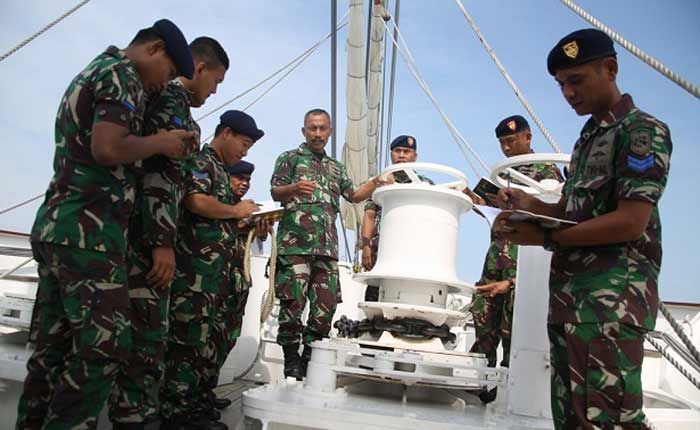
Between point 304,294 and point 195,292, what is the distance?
1.13 m

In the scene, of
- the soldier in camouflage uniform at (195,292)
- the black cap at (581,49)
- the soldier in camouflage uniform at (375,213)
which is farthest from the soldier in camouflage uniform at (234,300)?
the black cap at (581,49)

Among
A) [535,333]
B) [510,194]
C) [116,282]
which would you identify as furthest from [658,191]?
[116,282]

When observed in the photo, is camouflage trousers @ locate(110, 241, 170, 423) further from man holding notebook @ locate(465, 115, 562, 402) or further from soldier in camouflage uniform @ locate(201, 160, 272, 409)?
man holding notebook @ locate(465, 115, 562, 402)

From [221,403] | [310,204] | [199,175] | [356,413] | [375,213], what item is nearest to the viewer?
[356,413]

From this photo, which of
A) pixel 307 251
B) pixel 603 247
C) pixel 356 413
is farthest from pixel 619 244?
pixel 307 251

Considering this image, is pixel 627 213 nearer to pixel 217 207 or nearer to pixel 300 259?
pixel 217 207

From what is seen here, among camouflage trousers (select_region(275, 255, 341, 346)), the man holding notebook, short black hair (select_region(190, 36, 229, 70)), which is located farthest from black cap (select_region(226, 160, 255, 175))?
the man holding notebook

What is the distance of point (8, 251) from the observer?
14.4 ft

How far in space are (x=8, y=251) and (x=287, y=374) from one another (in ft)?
7.94

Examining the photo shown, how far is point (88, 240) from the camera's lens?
5.70 ft

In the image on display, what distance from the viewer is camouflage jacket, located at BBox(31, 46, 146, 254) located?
174cm

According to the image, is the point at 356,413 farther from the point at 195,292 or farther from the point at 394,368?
→ the point at 195,292

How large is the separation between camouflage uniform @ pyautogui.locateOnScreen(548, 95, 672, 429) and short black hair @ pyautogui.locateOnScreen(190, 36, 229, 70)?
1630mm

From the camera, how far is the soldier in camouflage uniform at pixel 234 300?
3.12m
